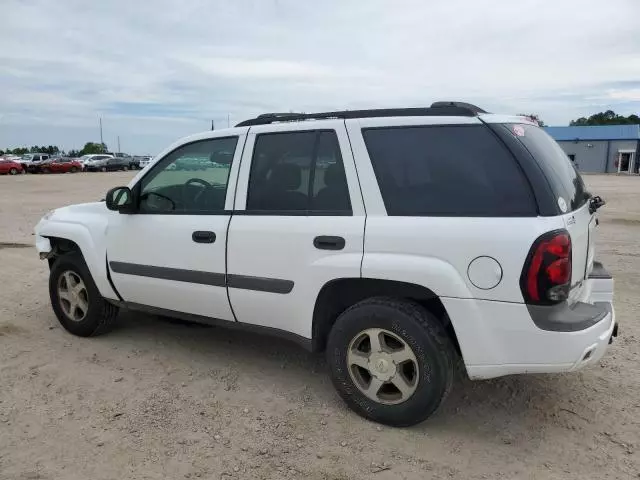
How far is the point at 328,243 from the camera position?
3389mm

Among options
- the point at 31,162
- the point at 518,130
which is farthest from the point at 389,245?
the point at 31,162

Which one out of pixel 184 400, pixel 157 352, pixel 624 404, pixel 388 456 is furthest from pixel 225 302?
pixel 624 404

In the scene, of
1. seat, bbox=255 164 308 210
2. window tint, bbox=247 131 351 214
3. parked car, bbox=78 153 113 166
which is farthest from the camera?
parked car, bbox=78 153 113 166

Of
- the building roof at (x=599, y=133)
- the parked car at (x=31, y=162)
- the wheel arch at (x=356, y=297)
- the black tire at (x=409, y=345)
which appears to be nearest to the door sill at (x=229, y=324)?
the wheel arch at (x=356, y=297)

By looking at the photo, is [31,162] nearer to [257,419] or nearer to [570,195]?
[257,419]

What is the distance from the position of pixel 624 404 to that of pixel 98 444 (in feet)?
10.8

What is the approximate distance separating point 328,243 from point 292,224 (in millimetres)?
302

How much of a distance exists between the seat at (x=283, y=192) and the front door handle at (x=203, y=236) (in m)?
0.35

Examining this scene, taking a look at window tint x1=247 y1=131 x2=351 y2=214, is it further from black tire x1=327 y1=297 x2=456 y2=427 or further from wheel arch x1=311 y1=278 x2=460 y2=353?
black tire x1=327 y1=297 x2=456 y2=427

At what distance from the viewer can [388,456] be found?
308cm

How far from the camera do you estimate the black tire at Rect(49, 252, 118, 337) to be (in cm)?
481

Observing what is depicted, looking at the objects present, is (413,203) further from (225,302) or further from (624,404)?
(624,404)

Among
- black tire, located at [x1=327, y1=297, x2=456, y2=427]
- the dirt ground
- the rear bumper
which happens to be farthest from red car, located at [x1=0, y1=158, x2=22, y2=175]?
the rear bumper

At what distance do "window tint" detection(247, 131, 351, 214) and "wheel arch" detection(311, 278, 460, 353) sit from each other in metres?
0.47
